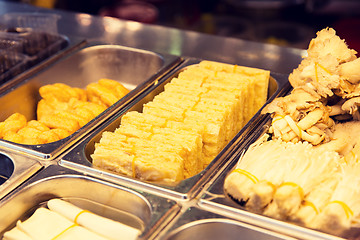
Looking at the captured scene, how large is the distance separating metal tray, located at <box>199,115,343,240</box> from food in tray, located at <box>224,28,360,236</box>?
5cm

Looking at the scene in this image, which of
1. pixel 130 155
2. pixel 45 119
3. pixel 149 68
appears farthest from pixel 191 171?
pixel 149 68

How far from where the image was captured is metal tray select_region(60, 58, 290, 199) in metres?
1.88

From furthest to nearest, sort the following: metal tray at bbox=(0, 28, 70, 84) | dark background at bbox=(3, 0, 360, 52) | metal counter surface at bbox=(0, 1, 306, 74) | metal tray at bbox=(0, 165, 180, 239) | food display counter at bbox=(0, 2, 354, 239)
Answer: dark background at bbox=(3, 0, 360, 52), metal counter surface at bbox=(0, 1, 306, 74), metal tray at bbox=(0, 28, 70, 84), metal tray at bbox=(0, 165, 180, 239), food display counter at bbox=(0, 2, 354, 239)

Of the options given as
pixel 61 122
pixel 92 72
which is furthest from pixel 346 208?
pixel 92 72

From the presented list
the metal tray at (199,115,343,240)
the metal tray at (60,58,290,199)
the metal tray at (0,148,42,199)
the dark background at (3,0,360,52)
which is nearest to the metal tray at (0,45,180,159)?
the metal tray at (60,58,290,199)

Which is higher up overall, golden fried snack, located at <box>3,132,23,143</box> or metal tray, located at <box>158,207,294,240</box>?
metal tray, located at <box>158,207,294,240</box>

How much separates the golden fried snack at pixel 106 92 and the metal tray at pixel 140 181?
29 centimetres

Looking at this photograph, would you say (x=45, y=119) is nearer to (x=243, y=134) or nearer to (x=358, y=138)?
(x=243, y=134)

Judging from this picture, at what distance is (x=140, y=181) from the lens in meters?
1.92

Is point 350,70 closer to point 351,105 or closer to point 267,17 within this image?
point 351,105

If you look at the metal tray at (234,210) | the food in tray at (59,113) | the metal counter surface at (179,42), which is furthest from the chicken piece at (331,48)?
the food in tray at (59,113)

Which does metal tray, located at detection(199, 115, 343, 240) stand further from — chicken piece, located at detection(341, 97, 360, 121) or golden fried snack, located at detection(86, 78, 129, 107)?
golden fried snack, located at detection(86, 78, 129, 107)

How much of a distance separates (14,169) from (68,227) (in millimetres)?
427

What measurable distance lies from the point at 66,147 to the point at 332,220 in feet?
4.14
